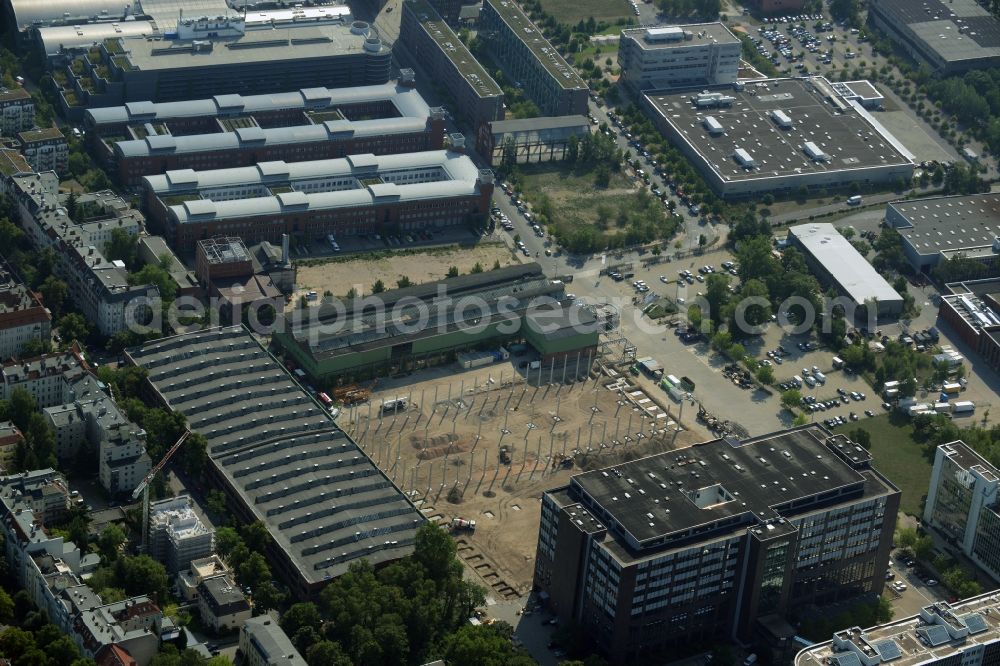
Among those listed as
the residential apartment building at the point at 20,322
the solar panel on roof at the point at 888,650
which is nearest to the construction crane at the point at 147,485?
the residential apartment building at the point at 20,322

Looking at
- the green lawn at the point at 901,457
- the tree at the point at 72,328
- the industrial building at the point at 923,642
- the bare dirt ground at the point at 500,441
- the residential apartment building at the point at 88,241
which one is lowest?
the green lawn at the point at 901,457

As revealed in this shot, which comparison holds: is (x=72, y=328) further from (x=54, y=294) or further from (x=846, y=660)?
(x=846, y=660)

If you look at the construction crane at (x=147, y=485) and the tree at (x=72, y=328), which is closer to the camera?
the construction crane at (x=147, y=485)

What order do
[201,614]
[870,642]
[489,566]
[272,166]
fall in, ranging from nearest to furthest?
[870,642]
[201,614]
[489,566]
[272,166]

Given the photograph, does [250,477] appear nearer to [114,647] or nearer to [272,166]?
[114,647]

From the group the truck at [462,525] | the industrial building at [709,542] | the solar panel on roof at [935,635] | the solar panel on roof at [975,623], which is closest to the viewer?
the solar panel on roof at [935,635]

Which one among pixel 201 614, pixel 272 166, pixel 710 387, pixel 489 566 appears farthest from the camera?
pixel 272 166

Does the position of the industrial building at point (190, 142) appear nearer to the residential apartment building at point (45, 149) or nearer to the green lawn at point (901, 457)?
the residential apartment building at point (45, 149)

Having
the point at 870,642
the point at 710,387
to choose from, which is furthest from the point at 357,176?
the point at 870,642
